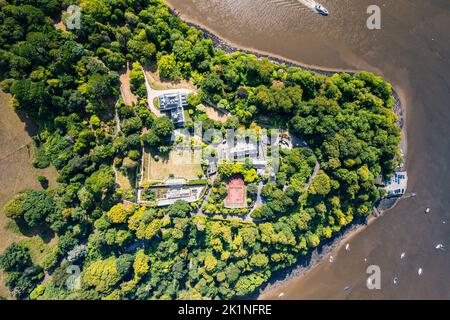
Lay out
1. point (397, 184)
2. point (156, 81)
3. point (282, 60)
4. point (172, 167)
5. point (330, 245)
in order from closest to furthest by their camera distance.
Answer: point (156, 81) < point (172, 167) < point (282, 60) < point (397, 184) < point (330, 245)

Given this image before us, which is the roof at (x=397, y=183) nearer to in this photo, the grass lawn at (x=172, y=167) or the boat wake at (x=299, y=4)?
the boat wake at (x=299, y=4)

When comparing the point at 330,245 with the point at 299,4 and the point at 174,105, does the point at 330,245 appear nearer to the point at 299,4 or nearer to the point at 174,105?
the point at 174,105

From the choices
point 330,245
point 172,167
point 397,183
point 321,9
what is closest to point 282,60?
point 321,9

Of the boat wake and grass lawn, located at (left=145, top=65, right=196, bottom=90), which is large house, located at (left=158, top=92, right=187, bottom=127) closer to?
grass lawn, located at (left=145, top=65, right=196, bottom=90)

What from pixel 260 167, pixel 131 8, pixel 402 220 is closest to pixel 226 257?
pixel 260 167

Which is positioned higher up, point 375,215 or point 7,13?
point 7,13

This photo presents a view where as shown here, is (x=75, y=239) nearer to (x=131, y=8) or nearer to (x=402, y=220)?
(x=131, y=8)
